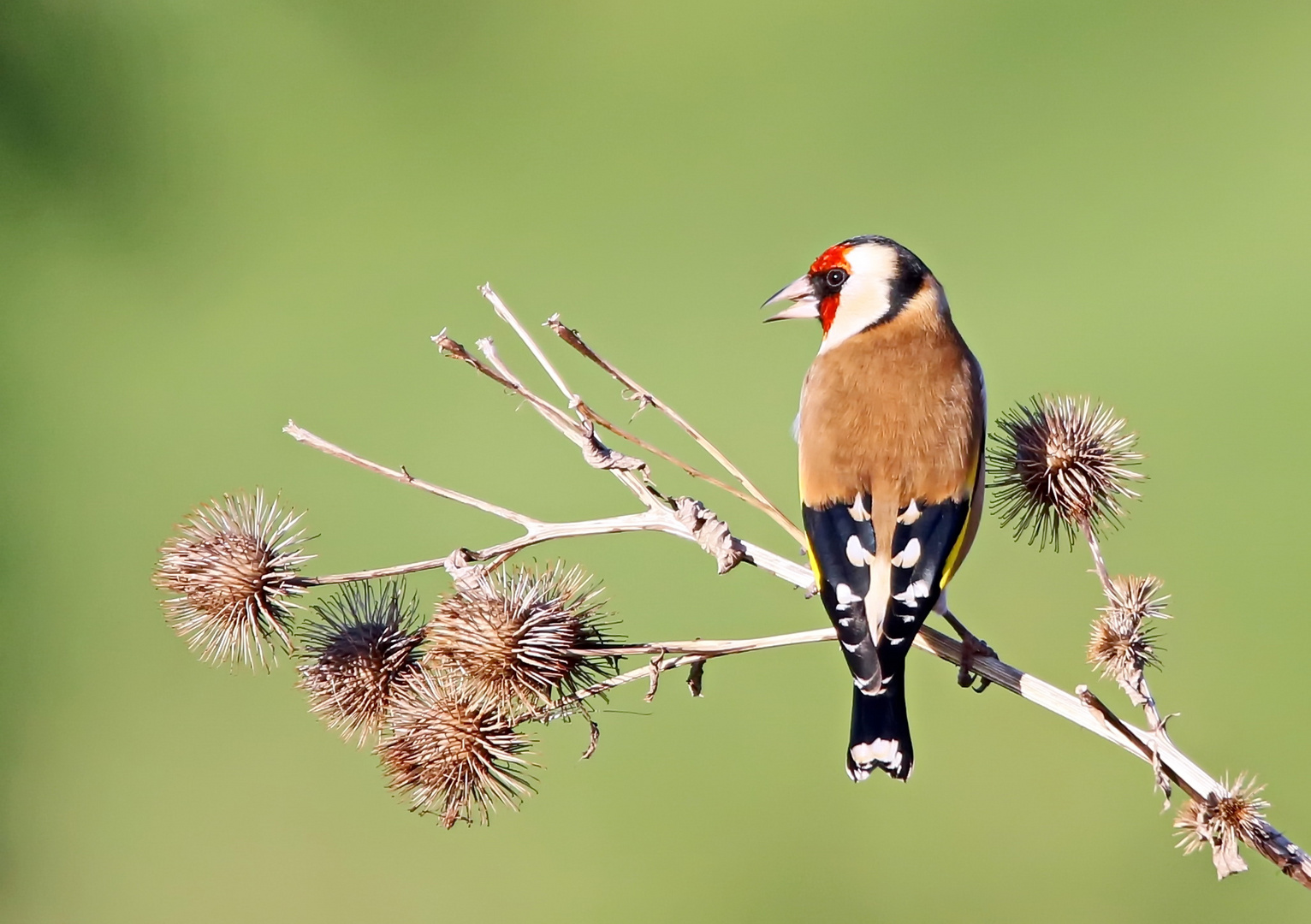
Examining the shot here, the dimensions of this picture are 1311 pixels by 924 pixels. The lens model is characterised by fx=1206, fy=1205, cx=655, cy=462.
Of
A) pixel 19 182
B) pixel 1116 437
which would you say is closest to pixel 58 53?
pixel 19 182

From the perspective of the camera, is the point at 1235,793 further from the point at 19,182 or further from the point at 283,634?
the point at 19,182

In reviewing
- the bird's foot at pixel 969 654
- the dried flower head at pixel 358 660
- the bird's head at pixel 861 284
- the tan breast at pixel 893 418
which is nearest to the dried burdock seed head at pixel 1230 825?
the bird's foot at pixel 969 654

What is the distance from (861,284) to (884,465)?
1.72ft

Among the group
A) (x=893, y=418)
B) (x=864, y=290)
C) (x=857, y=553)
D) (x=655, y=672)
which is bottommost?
(x=655, y=672)

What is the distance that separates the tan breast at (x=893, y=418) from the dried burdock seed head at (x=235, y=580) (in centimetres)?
82

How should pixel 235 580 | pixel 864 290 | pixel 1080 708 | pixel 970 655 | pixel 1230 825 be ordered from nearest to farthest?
pixel 1230 825, pixel 1080 708, pixel 970 655, pixel 235 580, pixel 864 290

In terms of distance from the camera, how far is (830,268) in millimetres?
2318

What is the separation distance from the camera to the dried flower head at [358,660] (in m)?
1.79

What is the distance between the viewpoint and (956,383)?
79.8 inches

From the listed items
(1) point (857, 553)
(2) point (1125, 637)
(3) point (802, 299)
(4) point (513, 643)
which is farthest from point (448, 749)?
(3) point (802, 299)

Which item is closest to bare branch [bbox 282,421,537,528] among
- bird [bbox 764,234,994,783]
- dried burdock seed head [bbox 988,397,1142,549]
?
bird [bbox 764,234,994,783]

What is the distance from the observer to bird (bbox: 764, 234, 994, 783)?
1684 millimetres

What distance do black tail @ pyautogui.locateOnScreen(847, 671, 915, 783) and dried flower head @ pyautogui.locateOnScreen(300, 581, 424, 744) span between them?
653 mm

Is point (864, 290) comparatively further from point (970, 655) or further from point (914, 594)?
point (970, 655)
